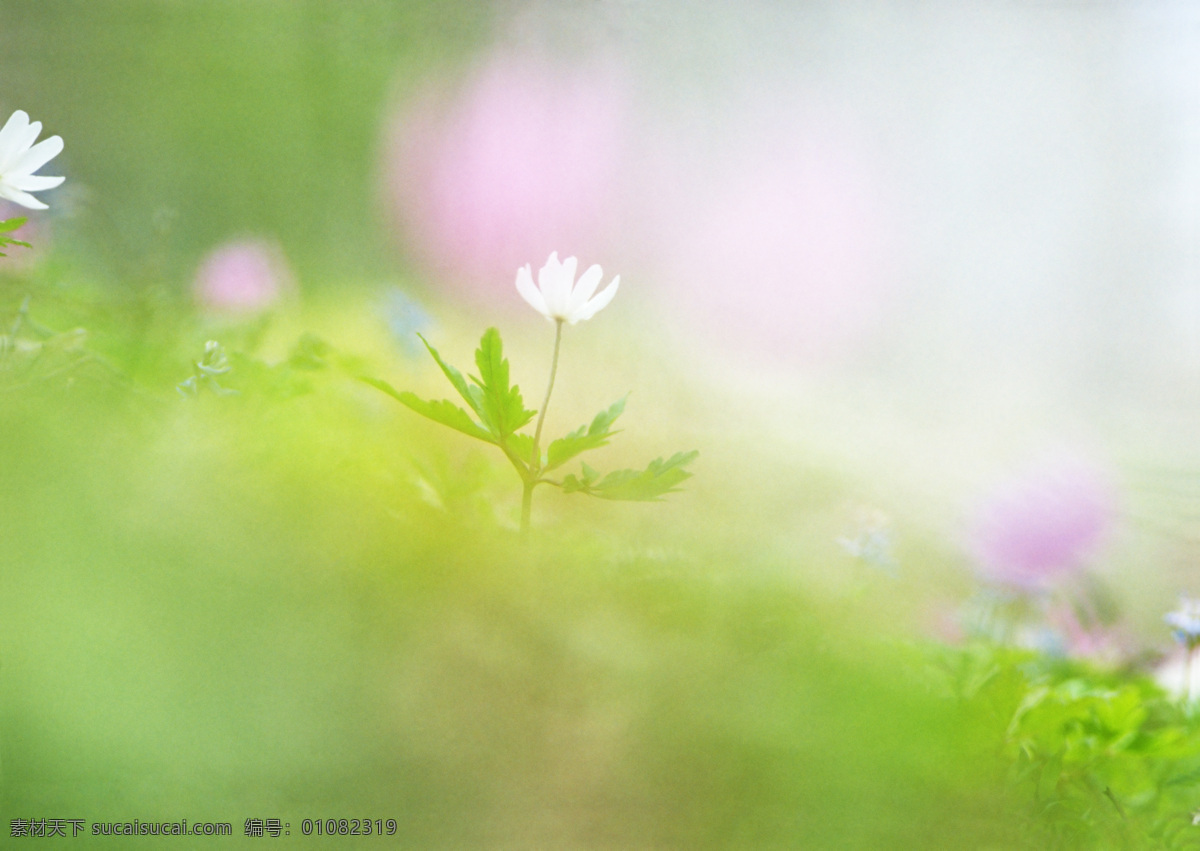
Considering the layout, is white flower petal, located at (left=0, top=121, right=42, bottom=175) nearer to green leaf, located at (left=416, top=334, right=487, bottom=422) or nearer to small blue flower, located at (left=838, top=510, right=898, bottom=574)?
green leaf, located at (left=416, top=334, right=487, bottom=422)

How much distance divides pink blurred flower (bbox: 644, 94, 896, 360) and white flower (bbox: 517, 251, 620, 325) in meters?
0.52

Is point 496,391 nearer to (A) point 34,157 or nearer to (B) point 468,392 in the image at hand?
(B) point 468,392

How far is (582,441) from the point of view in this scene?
0.26 m

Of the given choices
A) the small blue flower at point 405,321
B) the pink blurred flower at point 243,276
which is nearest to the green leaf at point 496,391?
the small blue flower at point 405,321

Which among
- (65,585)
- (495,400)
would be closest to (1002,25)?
(495,400)

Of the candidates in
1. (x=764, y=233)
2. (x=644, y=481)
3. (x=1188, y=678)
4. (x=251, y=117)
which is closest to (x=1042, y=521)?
(x=1188, y=678)

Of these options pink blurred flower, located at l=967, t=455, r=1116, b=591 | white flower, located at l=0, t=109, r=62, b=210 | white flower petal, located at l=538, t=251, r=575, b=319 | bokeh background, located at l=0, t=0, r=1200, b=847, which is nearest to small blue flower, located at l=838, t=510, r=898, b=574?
bokeh background, located at l=0, t=0, r=1200, b=847

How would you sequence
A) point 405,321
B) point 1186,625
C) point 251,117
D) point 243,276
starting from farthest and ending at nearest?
point 251,117 < point 243,276 < point 405,321 < point 1186,625

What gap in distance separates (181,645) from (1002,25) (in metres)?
0.84

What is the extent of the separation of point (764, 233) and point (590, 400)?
0.29 metres

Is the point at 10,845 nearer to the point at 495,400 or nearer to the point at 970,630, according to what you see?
the point at 495,400

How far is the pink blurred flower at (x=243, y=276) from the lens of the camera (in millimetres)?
690

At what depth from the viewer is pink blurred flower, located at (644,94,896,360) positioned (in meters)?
0.78

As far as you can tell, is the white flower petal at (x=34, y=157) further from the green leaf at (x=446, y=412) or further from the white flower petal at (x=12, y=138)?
the green leaf at (x=446, y=412)
